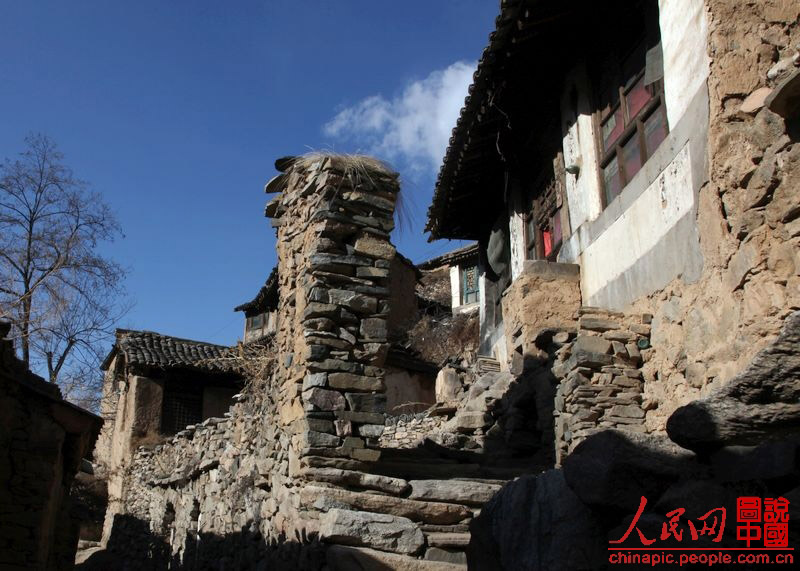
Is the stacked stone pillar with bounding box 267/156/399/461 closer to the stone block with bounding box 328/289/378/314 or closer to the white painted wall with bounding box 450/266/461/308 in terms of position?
the stone block with bounding box 328/289/378/314

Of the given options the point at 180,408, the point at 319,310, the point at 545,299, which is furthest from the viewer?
the point at 180,408

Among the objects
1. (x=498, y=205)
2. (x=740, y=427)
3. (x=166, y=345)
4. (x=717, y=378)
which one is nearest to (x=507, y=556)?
(x=740, y=427)

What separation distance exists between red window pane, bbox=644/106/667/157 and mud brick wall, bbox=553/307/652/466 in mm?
1623

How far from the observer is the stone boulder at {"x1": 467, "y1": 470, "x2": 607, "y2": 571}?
2.51 meters

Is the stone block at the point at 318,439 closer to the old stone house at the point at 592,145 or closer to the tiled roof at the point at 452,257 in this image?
the old stone house at the point at 592,145

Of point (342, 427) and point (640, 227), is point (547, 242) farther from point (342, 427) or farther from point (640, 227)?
point (342, 427)

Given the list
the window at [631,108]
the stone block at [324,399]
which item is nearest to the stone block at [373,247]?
the stone block at [324,399]

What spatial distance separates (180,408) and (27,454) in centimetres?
1129

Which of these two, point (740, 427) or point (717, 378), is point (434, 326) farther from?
point (740, 427)

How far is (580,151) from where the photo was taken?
8781 millimetres

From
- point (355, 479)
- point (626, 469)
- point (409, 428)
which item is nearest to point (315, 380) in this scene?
point (355, 479)

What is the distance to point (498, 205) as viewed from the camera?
12078 millimetres

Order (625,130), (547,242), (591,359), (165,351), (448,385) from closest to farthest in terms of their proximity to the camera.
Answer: (591,359) < (625,130) < (547,242) < (448,385) < (165,351)

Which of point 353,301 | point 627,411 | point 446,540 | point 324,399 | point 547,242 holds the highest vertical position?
point 547,242
